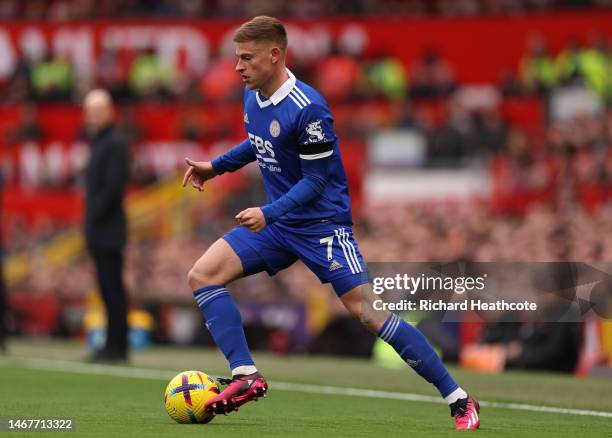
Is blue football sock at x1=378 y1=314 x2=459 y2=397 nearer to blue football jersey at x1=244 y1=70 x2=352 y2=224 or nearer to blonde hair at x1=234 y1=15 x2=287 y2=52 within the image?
blue football jersey at x1=244 y1=70 x2=352 y2=224

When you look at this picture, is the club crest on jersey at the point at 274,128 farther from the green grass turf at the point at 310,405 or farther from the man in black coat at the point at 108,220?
the man in black coat at the point at 108,220

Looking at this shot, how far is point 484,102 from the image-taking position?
87.5ft

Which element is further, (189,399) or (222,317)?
(222,317)

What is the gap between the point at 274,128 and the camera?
820 cm

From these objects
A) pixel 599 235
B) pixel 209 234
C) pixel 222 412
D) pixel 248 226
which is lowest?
pixel 209 234

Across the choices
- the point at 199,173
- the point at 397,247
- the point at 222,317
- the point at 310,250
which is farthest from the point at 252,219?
the point at 397,247

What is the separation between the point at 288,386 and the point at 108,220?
3099 millimetres

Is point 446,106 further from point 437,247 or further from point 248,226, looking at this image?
point 248,226

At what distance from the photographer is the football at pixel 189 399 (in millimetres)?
8156

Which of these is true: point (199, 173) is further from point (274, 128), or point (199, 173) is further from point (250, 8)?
point (250, 8)

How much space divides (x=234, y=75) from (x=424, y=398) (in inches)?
736

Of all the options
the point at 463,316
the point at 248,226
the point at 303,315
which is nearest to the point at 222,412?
the point at 248,226

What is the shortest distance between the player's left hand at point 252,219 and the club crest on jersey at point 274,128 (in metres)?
0.54

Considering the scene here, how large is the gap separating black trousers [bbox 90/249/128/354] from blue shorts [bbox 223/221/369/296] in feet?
18.5
